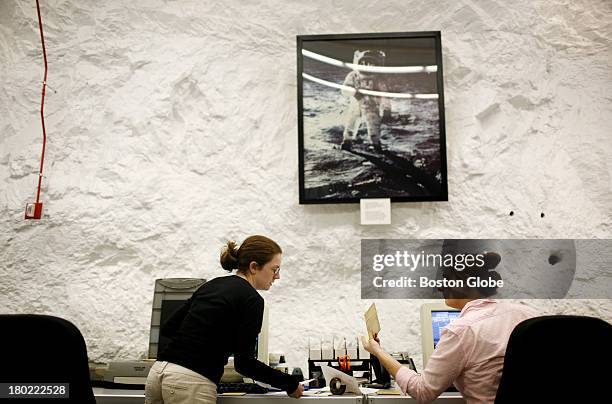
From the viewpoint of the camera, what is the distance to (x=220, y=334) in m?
2.14

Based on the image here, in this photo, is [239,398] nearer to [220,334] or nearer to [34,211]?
[220,334]

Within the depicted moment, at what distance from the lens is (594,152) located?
11.2 feet

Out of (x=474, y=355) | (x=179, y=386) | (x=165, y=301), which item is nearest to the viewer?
(x=474, y=355)

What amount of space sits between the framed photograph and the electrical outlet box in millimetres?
1537

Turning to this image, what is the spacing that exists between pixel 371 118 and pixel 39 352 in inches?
91.6

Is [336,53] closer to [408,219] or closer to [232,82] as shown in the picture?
[232,82]

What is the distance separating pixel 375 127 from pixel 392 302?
3.32 ft

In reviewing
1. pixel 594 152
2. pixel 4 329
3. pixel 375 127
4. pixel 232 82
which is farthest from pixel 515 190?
pixel 4 329

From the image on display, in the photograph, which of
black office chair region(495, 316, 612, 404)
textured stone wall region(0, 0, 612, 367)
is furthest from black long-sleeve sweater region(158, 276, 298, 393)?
textured stone wall region(0, 0, 612, 367)

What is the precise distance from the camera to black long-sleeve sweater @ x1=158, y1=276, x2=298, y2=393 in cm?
211

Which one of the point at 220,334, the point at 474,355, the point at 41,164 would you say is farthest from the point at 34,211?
the point at 474,355

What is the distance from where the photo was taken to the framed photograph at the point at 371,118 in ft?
11.1

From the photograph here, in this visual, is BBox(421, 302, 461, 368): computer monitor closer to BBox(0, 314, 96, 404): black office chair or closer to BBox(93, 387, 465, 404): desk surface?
BBox(93, 387, 465, 404): desk surface

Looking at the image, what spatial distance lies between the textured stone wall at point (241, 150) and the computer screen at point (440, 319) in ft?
1.98
